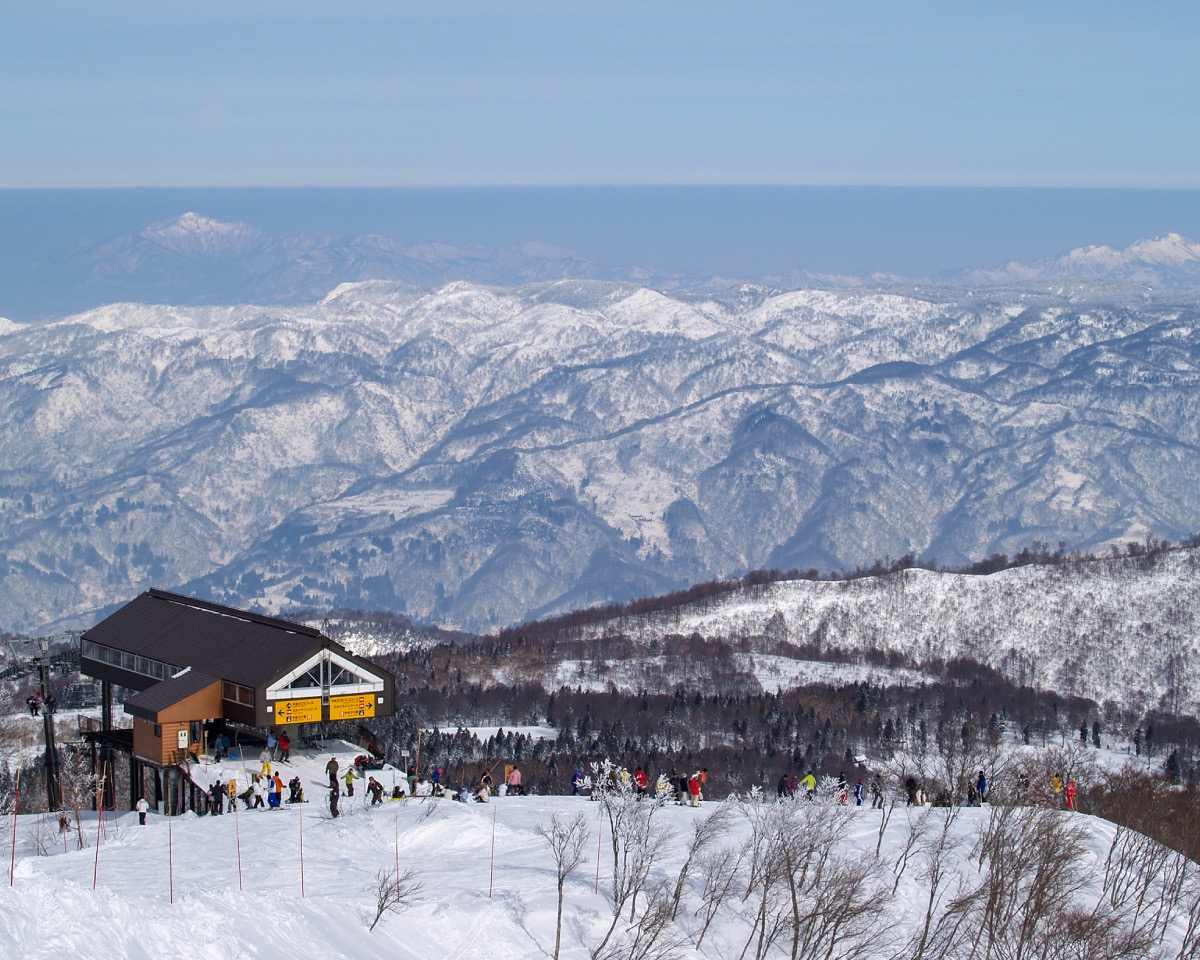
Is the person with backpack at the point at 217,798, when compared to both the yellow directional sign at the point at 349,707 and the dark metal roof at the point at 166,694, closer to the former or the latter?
the dark metal roof at the point at 166,694

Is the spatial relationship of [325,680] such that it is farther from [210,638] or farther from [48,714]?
[48,714]

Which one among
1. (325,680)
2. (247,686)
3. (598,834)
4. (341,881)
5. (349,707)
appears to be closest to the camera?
(341,881)

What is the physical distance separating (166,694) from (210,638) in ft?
27.9

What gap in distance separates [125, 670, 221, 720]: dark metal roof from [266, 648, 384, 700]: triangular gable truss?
4.13 meters

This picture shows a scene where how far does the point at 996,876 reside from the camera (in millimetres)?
76750

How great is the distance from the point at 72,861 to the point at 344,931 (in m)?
14.8

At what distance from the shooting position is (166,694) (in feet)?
318

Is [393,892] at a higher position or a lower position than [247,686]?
lower

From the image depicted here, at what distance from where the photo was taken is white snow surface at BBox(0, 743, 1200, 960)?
60000 millimetres

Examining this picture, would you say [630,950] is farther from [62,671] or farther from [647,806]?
[62,671]

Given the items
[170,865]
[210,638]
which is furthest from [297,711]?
[170,865]

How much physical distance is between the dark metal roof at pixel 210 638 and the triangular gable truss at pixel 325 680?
0.56 metres

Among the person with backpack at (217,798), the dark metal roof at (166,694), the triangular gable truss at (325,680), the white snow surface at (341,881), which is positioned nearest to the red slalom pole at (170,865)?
the white snow surface at (341,881)

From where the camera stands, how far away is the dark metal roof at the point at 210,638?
319 feet
